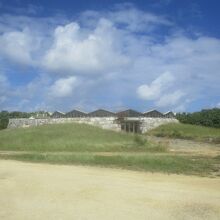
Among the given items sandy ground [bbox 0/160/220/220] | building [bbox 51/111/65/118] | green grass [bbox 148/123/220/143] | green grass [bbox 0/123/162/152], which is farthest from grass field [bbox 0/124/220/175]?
building [bbox 51/111/65/118]

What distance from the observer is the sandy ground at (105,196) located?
503 inches

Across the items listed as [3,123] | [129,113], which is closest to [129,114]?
[129,113]

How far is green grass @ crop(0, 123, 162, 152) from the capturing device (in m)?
39.2

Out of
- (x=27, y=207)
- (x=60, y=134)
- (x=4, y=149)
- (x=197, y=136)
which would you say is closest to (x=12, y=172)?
(x=27, y=207)

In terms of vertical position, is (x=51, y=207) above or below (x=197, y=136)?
below

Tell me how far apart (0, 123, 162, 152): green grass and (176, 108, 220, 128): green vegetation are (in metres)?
23.4

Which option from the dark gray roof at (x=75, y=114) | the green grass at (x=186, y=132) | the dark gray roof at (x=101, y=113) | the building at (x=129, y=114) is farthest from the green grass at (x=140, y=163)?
the dark gray roof at (x=75, y=114)

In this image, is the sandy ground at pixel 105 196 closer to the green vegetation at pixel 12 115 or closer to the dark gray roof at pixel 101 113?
the dark gray roof at pixel 101 113

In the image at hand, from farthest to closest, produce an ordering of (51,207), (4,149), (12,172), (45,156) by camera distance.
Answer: (4,149) → (45,156) → (12,172) → (51,207)

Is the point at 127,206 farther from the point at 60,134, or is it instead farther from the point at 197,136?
the point at 197,136

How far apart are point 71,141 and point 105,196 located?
2617cm

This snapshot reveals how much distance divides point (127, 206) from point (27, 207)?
9.44ft

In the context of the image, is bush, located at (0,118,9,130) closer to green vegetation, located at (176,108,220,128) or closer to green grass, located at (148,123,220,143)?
green grass, located at (148,123,220,143)

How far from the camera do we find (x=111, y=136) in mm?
46031
